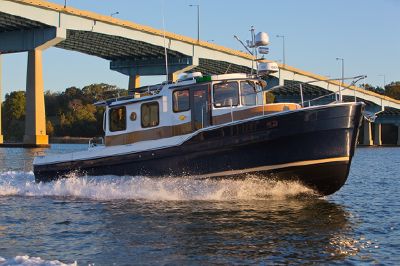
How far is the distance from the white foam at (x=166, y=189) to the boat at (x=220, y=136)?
0.75 ft

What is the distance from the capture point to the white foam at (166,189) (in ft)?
54.9

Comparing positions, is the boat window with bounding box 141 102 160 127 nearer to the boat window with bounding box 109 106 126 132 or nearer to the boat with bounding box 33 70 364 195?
the boat with bounding box 33 70 364 195

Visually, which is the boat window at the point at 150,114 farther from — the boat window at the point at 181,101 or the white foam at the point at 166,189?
the white foam at the point at 166,189

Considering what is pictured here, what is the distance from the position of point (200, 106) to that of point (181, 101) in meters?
0.69

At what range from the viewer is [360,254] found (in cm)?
1012

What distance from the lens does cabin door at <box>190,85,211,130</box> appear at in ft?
57.5

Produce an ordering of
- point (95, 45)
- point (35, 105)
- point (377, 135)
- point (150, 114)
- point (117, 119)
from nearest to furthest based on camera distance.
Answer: point (150, 114) → point (117, 119) → point (35, 105) → point (95, 45) → point (377, 135)

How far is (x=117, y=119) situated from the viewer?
1947 cm

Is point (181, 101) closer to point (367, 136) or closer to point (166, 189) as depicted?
point (166, 189)

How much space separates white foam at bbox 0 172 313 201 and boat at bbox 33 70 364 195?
227 millimetres

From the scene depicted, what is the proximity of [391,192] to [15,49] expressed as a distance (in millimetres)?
53637

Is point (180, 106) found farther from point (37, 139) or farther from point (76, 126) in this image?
point (76, 126)

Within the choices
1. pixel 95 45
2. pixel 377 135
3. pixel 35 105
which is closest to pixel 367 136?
pixel 377 135

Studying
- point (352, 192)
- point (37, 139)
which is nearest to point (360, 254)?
point (352, 192)
